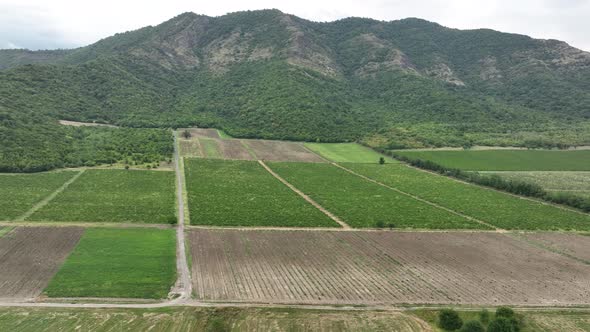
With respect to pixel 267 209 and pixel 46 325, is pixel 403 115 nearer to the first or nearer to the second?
pixel 267 209

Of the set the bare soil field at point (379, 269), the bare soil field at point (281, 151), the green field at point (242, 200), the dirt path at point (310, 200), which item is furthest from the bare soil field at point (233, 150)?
the bare soil field at point (379, 269)

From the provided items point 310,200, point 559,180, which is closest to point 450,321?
point 310,200

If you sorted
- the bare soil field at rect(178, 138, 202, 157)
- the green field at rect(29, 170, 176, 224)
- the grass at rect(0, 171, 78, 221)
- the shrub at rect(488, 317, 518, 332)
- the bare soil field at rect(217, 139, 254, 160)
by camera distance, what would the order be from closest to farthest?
the shrub at rect(488, 317, 518, 332) → the green field at rect(29, 170, 176, 224) → the grass at rect(0, 171, 78, 221) → the bare soil field at rect(178, 138, 202, 157) → the bare soil field at rect(217, 139, 254, 160)

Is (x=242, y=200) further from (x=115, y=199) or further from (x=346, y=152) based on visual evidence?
(x=346, y=152)

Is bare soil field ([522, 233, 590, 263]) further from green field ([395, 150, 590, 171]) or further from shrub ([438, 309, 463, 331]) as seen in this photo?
green field ([395, 150, 590, 171])

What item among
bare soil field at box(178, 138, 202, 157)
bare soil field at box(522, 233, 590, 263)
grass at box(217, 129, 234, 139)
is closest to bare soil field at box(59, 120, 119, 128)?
bare soil field at box(178, 138, 202, 157)

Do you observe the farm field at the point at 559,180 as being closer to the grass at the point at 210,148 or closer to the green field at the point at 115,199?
the grass at the point at 210,148
